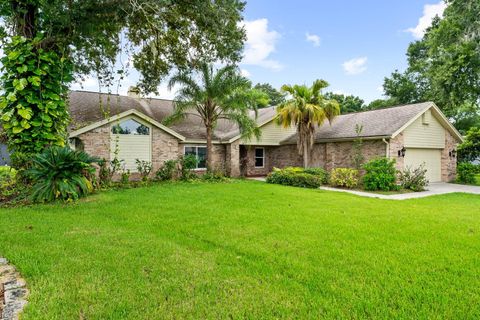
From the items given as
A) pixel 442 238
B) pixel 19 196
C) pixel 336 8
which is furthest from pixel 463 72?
pixel 19 196

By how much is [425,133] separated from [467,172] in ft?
11.6

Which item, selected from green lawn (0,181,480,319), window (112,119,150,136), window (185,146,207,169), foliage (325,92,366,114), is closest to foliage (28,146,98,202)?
green lawn (0,181,480,319)

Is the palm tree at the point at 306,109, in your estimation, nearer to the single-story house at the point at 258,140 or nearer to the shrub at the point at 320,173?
the shrub at the point at 320,173

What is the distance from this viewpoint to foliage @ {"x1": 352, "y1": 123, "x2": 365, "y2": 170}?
49.2 ft

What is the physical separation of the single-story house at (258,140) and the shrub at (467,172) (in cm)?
52

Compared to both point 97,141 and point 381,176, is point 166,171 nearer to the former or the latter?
point 97,141

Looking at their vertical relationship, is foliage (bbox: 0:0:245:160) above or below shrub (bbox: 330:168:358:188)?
above

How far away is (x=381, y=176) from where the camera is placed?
13.0 metres

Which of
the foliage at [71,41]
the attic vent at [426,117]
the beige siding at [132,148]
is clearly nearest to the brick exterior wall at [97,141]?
the beige siding at [132,148]

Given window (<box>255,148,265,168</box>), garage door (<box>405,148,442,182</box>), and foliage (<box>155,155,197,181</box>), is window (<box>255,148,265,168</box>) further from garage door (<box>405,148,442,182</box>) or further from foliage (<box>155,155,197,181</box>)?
garage door (<box>405,148,442,182</box>)

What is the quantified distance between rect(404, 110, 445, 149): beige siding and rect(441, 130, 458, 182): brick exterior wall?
484 millimetres

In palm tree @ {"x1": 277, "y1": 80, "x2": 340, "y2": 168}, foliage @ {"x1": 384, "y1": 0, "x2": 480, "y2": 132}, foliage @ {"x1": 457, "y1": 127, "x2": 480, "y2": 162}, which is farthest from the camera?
foliage @ {"x1": 457, "y1": 127, "x2": 480, "y2": 162}

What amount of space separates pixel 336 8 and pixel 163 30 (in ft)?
30.7

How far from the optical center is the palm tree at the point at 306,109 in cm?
1549
